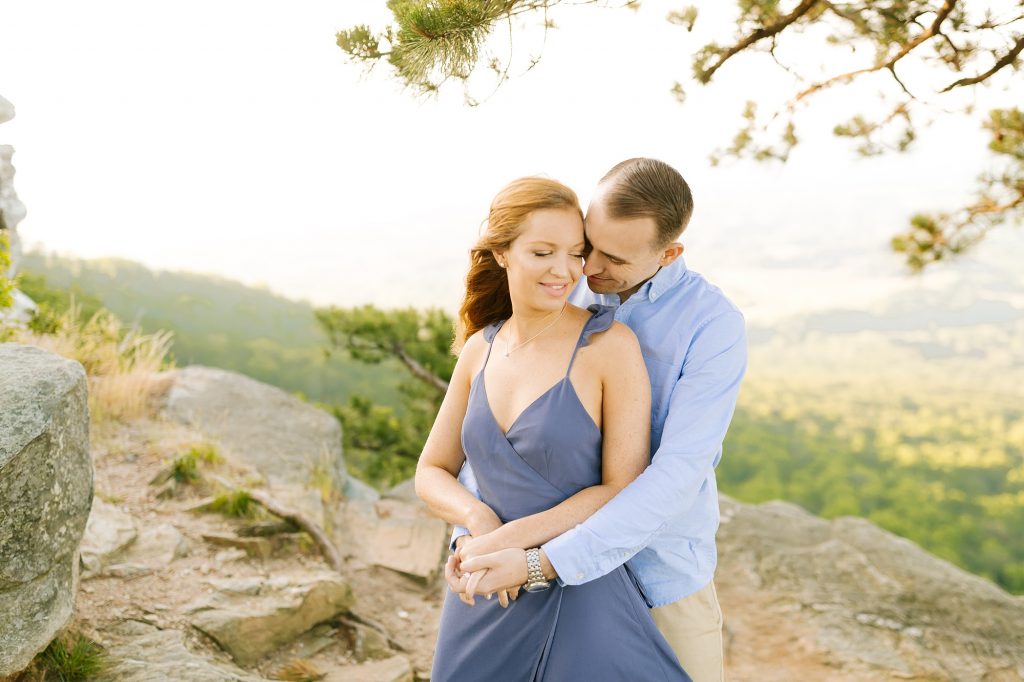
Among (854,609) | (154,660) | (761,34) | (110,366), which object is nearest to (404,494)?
(110,366)

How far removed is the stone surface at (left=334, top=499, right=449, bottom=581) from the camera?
15.1ft

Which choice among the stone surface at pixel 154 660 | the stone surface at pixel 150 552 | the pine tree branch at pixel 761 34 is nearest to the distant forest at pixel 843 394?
the stone surface at pixel 150 552

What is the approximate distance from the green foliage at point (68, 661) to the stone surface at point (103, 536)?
69 cm

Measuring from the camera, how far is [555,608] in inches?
66.5

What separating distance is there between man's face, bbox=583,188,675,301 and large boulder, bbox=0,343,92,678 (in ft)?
4.91

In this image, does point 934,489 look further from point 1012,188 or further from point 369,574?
point 369,574

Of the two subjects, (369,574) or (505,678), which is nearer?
(505,678)

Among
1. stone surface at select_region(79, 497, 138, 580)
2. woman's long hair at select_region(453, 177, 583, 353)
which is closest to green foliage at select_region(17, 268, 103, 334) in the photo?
stone surface at select_region(79, 497, 138, 580)

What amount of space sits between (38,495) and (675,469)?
1.68 metres

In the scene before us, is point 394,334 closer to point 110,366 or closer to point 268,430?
point 268,430

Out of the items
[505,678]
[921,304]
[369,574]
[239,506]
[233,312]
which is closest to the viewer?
[505,678]

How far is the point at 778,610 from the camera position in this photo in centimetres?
438

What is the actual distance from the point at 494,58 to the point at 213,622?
7.80 ft

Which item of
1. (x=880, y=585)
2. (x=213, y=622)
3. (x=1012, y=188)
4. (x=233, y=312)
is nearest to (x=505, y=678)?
(x=213, y=622)
